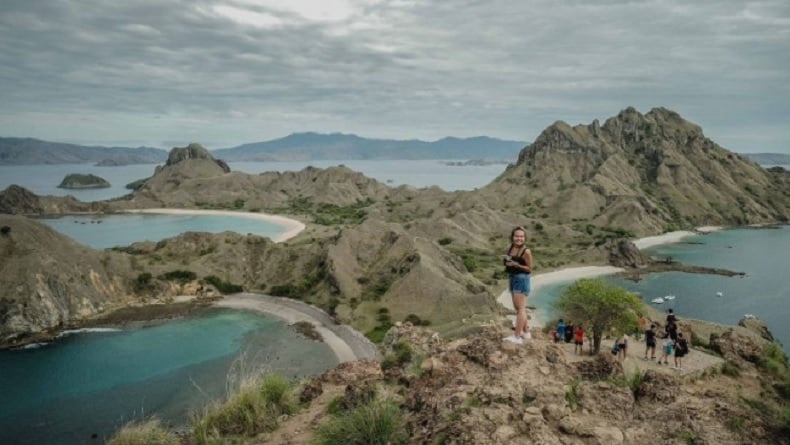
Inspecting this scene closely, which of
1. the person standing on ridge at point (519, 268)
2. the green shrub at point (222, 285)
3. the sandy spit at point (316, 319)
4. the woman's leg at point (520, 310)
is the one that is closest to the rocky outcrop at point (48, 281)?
the green shrub at point (222, 285)

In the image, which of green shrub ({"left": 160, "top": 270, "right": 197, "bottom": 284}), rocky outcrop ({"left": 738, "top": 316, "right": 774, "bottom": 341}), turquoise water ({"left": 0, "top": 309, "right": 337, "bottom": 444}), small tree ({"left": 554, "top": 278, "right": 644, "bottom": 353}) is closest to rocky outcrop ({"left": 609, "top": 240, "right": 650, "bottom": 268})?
rocky outcrop ({"left": 738, "top": 316, "right": 774, "bottom": 341})

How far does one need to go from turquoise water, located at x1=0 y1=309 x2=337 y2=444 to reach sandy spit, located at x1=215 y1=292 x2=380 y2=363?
6.89 feet

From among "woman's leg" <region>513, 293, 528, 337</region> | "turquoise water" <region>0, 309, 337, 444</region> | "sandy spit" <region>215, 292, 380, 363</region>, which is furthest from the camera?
"sandy spit" <region>215, 292, 380, 363</region>

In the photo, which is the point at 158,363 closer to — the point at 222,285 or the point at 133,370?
the point at 133,370

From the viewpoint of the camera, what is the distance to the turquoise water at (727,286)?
93.0m

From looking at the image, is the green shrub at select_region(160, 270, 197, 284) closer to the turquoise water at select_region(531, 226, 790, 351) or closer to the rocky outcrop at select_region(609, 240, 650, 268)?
the turquoise water at select_region(531, 226, 790, 351)

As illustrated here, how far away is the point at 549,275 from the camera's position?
119 m

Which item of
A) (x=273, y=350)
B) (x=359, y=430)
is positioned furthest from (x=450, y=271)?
(x=359, y=430)

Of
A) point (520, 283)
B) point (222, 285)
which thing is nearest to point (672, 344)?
point (520, 283)

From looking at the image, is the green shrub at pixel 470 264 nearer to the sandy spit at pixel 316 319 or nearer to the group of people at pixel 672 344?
the sandy spit at pixel 316 319

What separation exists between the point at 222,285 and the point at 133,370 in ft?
112

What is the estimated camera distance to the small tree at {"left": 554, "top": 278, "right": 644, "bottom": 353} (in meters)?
41.1

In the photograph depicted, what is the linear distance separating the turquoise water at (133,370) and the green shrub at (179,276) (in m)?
14.5

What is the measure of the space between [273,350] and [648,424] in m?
60.0
